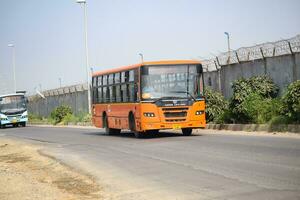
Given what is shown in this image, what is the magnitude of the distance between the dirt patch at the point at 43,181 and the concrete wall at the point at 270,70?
1069 centimetres

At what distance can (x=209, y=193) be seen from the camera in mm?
9023

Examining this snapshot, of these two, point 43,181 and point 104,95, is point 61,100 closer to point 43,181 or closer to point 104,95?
point 104,95

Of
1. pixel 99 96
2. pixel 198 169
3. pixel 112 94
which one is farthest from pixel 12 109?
pixel 198 169

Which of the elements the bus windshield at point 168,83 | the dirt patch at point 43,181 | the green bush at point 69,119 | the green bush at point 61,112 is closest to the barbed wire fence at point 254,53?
the bus windshield at point 168,83

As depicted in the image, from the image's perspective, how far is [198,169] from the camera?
38.9 feet

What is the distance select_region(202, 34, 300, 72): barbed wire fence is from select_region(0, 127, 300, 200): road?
224 inches

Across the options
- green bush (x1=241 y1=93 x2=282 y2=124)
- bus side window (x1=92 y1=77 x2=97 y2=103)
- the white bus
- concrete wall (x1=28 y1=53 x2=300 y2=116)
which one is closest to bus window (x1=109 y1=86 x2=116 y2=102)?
bus side window (x1=92 y1=77 x2=97 y2=103)

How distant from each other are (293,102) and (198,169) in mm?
9322

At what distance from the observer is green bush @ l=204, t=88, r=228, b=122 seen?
2672 centimetres

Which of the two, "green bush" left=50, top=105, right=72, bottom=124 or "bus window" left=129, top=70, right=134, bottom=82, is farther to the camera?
"green bush" left=50, top=105, right=72, bottom=124

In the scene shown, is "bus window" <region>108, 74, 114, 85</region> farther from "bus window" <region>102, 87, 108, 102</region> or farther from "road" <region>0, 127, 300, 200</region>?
"road" <region>0, 127, 300, 200</region>

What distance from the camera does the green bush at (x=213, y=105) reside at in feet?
87.7

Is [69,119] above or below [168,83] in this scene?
below

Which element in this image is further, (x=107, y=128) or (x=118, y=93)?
(x=107, y=128)
